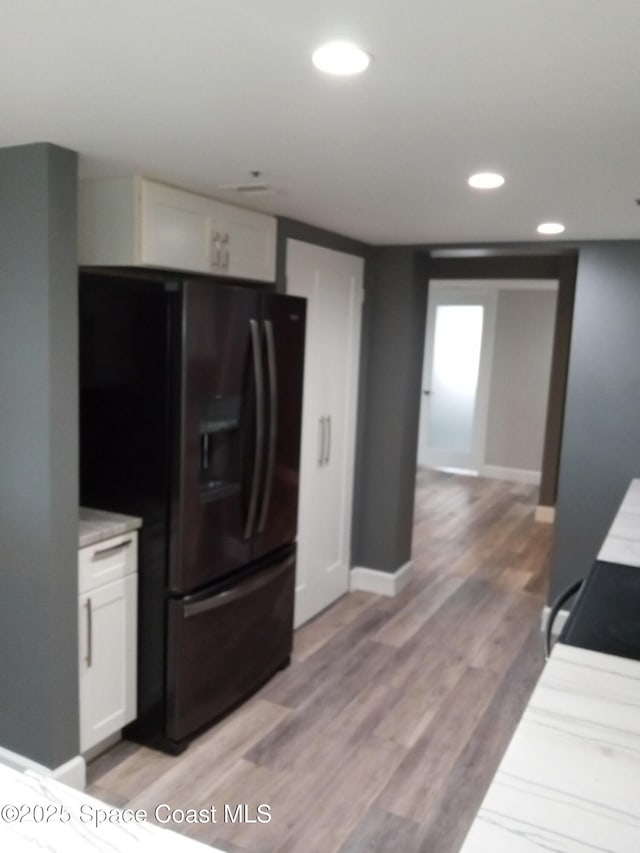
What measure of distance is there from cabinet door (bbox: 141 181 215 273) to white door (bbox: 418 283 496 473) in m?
5.39

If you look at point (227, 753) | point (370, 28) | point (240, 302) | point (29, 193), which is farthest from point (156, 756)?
point (370, 28)

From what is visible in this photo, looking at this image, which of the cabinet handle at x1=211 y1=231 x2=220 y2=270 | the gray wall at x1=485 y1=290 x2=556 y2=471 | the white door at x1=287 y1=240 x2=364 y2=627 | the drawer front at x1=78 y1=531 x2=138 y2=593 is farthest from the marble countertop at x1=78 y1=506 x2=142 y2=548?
the gray wall at x1=485 y1=290 x2=556 y2=471

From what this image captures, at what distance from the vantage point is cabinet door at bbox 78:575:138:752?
2.53 m

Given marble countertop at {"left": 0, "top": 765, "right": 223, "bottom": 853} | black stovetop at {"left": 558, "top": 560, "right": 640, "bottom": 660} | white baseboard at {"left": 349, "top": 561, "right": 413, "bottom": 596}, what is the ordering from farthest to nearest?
white baseboard at {"left": 349, "top": 561, "right": 413, "bottom": 596}
black stovetop at {"left": 558, "top": 560, "right": 640, "bottom": 660}
marble countertop at {"left": 0, "top": 765, "right": 223, "bottom": 853}

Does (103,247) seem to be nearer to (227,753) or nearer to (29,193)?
(29,193)

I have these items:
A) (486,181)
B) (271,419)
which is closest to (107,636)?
(271,419)

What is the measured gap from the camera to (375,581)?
4516 mm

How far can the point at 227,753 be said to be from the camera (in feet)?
9.11

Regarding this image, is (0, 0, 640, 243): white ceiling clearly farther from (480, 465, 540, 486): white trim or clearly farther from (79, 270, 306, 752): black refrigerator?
(480, 465, 540, 486): white trim

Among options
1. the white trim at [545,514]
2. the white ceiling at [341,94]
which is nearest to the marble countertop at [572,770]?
the white ceiling at [341,94]

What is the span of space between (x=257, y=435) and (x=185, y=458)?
43 cm

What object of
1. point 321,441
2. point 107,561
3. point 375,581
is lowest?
point 375,581

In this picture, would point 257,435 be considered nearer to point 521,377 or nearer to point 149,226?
point 149,226

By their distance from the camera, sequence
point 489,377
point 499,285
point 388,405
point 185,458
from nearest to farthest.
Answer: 1. point 185,458
2. point 388,405
3. point 499,285
4. point 489,377
